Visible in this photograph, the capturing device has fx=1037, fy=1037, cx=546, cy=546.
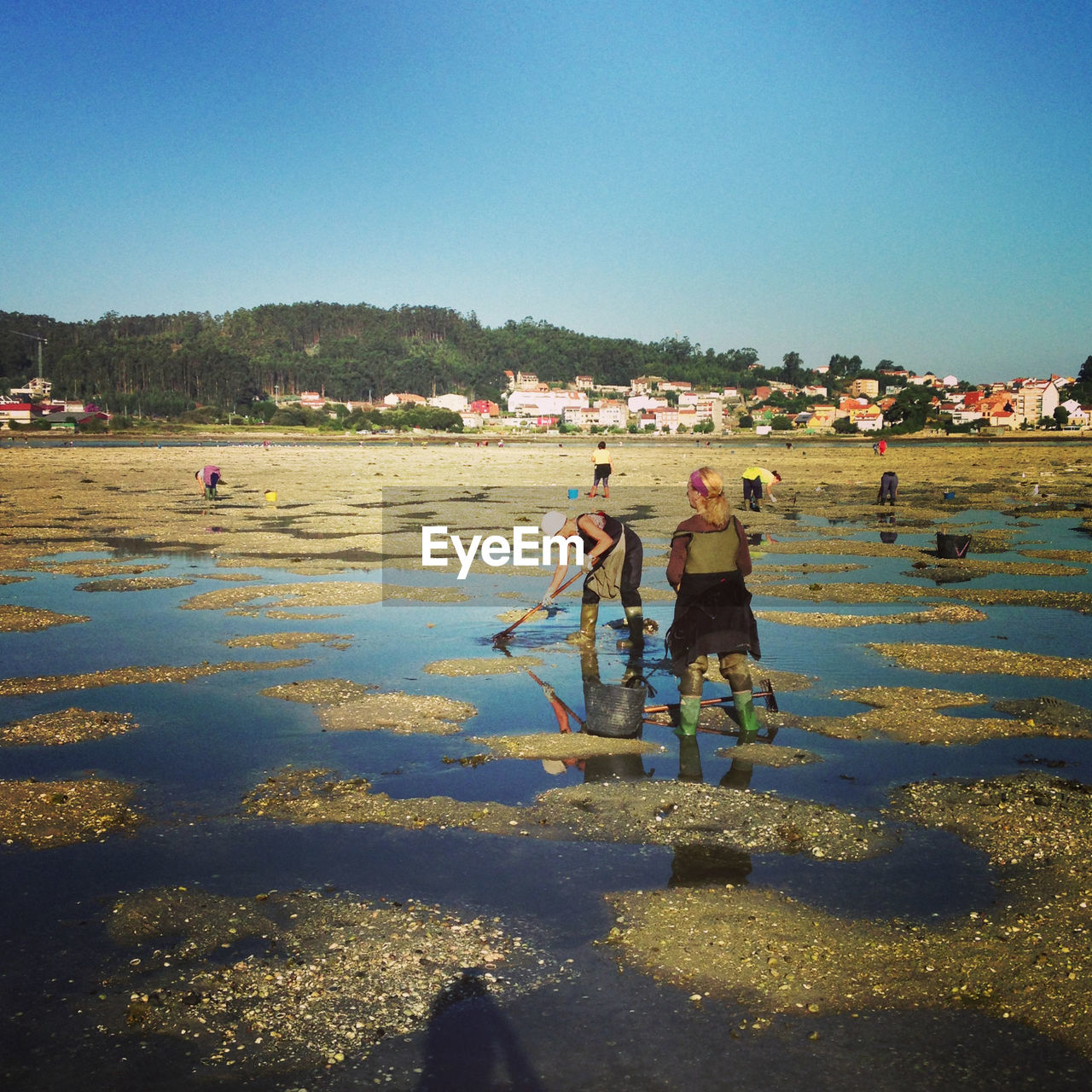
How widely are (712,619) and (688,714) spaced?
95 centimetres

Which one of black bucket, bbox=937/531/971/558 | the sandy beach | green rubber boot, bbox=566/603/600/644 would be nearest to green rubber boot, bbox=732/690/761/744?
green rubber boot, bbox=566/603/600/644

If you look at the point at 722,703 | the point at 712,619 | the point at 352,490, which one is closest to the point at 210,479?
the point at 352,490

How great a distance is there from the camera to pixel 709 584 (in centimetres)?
915

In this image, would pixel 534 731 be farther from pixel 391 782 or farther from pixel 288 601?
pixel 288 601

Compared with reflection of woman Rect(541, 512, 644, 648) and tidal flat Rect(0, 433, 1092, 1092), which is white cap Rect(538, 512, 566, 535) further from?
tidal flat Rect(0, 433, 1092, 1092)

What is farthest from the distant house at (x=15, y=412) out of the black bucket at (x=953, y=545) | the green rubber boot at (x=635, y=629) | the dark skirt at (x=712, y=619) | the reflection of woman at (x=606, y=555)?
the dark skirt at (x=712, y=619)

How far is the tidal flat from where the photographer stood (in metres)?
4.89

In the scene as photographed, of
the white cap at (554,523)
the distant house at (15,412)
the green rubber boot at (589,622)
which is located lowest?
the green rubber boot at (589,622)

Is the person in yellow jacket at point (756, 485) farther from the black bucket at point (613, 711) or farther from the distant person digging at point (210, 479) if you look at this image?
the black bucket at point (613, 711)

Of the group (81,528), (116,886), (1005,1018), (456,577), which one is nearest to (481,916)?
(116,886)

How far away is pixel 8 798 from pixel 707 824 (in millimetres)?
5351

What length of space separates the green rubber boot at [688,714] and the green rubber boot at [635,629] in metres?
3.52

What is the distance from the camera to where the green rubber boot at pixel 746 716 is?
950 centimetres

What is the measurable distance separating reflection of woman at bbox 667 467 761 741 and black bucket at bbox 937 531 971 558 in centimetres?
1420
